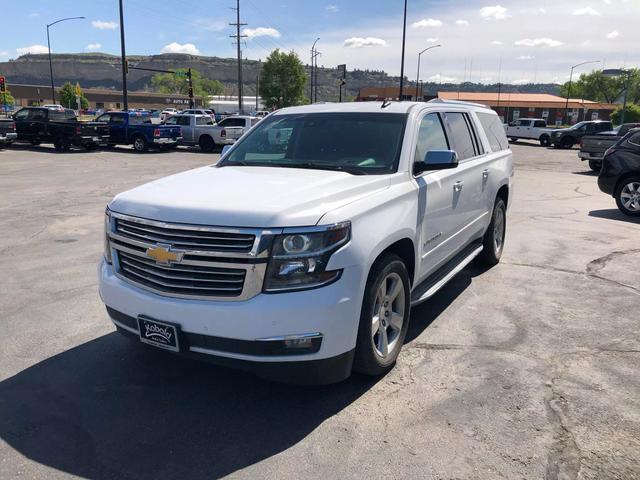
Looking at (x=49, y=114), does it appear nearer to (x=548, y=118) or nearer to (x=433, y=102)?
(x=433, y=102)

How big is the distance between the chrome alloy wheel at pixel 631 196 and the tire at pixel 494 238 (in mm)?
4959

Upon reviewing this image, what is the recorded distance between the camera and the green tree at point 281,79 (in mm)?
84875

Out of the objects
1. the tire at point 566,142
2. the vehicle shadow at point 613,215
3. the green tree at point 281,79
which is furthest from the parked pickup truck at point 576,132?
the green tree at point 281,79

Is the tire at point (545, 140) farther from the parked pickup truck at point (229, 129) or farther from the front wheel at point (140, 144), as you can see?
the front wheel at point (140, 144)

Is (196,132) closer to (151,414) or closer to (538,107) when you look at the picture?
(151,414)

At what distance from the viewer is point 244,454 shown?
301cm

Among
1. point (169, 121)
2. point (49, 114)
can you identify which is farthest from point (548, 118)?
point (49, 114)

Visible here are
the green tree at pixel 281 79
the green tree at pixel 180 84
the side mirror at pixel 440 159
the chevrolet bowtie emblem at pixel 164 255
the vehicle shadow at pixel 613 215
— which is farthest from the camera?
the green tree at pixel 180 84

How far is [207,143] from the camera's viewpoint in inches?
1104

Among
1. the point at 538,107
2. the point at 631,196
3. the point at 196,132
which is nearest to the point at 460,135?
the point at 631,196

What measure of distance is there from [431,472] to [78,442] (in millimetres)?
1992

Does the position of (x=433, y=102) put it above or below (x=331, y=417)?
above

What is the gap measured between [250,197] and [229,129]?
2523 centimetres

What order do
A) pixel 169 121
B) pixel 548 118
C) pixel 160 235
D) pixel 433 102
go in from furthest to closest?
pixel 548 118 → pixel 169 121 → pixel 433 102 → pixel 160 235
